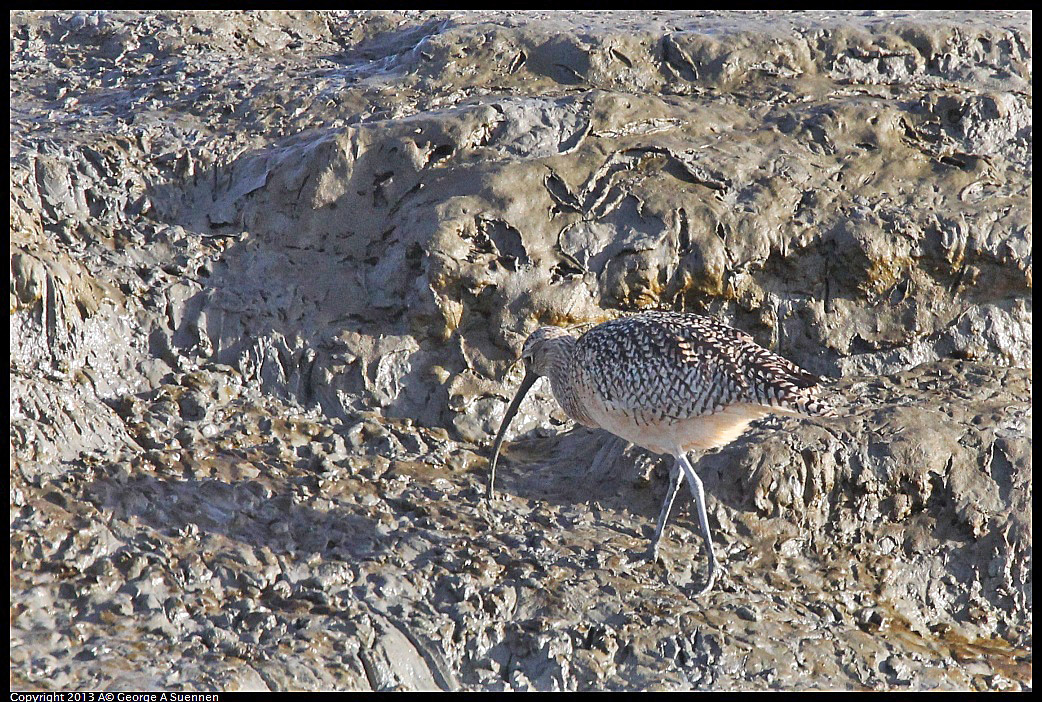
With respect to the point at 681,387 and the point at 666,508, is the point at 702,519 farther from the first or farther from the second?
the point at 681,387

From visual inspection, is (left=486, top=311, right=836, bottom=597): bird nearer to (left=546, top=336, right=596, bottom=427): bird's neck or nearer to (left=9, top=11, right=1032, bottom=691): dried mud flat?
(left=546, top=336, right=596, bottom=427): bird's neck

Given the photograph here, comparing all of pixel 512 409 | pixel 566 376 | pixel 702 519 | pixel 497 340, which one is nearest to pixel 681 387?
pixel 702 519

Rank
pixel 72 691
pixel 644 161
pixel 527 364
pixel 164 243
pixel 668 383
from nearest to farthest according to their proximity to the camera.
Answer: pixel 72 691
pixel 668 383
pixel 527 364
pixel 164 243
pixel 644 161

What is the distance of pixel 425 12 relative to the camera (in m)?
11.9

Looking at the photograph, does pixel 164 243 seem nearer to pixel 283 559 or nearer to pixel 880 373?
pixel 283 559

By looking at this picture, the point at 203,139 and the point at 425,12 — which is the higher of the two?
the point at 425,12

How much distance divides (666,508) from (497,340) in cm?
214

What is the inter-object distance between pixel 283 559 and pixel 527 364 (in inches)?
92.2

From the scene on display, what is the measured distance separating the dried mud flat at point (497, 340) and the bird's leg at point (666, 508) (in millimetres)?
140

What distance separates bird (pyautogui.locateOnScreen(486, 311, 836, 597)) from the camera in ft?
21.1

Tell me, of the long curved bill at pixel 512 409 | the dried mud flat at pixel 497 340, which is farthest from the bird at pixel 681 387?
the dried mud flat at pixel 497 340

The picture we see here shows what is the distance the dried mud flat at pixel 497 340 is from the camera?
20.1 feet

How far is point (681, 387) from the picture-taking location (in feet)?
21.7

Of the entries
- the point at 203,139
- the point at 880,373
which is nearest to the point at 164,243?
the point at 203,139
